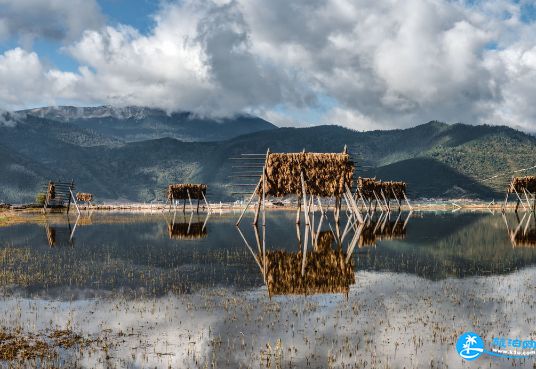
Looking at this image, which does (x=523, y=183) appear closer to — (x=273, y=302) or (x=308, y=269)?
(x=308, y=269)

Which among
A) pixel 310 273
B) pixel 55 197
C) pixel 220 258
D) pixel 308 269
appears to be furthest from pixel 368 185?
pixel 55 197

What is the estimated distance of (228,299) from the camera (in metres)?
14.8

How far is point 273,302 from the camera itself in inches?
561

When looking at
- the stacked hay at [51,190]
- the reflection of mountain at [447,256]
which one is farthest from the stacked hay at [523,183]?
the stacked hay at [51,190]

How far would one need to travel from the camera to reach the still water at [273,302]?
10.2 m

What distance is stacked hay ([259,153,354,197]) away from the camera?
99.3ft

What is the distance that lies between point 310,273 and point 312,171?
42.5 ft

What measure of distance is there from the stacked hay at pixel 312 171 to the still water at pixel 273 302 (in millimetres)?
5139

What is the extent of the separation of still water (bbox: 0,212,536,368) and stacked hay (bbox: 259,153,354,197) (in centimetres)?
514

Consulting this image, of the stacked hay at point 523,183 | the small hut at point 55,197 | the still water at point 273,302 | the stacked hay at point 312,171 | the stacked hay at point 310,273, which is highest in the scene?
the stacked hay at point 523,183

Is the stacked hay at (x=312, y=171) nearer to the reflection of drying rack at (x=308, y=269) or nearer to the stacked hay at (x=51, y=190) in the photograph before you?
the reflection of drying rack at (x=308, y=269)

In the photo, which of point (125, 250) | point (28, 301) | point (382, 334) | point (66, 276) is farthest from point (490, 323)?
point (125, 250)

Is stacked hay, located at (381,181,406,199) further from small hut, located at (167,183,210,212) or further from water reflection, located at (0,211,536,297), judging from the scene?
water reflection, located at (0,211,536,297)

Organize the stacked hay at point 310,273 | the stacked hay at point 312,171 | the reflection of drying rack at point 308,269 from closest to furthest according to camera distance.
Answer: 1. the stacked hay at point 310,273
2. the reflection of drying rack at point 308,269
3. the stacked hay at point 312,171
